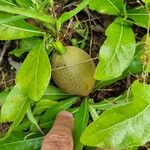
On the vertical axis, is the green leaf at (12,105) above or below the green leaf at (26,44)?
below

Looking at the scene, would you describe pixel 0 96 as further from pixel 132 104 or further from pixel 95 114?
pixel 132 104

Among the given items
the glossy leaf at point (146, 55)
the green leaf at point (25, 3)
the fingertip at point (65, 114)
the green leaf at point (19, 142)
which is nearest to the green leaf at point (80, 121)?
the fingertip at point (65, 114)

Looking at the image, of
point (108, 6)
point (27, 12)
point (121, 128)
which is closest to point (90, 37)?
point (108, 6)

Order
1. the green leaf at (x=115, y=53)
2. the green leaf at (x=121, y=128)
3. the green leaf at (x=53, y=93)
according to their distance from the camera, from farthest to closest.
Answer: the green leaf at (x=53, y=93), the green leaf at (x=115, y=53), the green leaf at (x=121, y=128)

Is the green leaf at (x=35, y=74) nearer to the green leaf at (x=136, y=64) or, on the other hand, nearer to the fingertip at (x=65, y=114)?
the fingertip at (x=65, y=114)

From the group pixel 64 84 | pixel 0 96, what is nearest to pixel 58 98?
pixel 64 84

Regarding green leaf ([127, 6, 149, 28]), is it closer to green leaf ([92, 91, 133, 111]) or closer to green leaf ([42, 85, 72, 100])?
green leaf ([92, 91, 133, 111])

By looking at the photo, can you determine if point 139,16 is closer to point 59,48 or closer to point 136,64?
point 136,64
